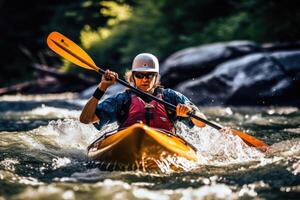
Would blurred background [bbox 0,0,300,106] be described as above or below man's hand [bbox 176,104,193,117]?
above

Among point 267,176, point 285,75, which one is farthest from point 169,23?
point 267,176

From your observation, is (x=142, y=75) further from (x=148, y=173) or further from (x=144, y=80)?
(x=148, y=173)

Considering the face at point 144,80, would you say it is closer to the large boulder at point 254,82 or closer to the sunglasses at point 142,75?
the sunglasses at point 142,75

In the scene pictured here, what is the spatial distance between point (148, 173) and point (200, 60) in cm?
856

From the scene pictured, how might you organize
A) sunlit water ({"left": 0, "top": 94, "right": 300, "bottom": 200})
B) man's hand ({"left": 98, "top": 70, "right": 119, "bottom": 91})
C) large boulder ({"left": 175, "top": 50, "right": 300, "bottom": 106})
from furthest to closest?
large boulder ({"left": 175, "top": 50, "right": 300, "bottom": 106}), man's hand ({"left": 98, "top": 70, "right": 119, "bottom": 91}), sunlit water ({"left": 0, "top": 94, "right": 300, "bottom": 200})

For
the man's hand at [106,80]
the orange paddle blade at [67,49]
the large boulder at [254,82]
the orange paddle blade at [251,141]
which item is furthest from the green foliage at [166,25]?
the man's hand at [106,80]

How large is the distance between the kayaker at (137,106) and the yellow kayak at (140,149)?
1.83ft

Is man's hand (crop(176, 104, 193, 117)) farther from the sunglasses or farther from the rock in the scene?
the rock

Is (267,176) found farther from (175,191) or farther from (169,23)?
(169,23)

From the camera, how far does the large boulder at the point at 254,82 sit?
35.1 feet

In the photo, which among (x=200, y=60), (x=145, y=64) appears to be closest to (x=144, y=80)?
(x=145, y=64)

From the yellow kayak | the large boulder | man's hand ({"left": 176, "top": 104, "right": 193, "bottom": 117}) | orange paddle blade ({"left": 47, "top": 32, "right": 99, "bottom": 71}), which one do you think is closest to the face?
man's hand ({"left": 176, "top": 104, "right": 193, "bottom": 117})

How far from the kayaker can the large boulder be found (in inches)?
227

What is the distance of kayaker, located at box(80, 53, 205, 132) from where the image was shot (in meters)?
4.83
